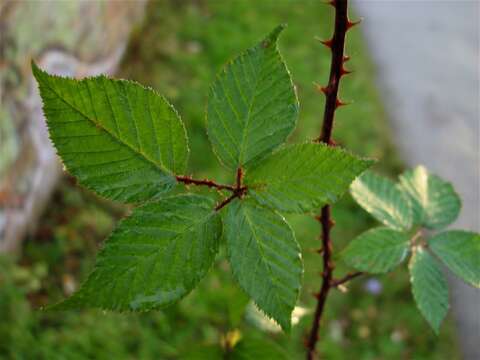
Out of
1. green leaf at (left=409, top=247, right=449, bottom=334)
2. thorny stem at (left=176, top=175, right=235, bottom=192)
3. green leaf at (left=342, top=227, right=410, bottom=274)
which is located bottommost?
green leaf at (left=409, top=247, right=449, bottom=334)

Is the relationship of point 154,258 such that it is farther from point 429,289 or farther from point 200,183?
point 429,289

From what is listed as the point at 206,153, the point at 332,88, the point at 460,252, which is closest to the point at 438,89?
the point at 206,153

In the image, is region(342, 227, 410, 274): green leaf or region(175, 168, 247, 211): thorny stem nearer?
region(175, 168, 247, 211): thorny stem

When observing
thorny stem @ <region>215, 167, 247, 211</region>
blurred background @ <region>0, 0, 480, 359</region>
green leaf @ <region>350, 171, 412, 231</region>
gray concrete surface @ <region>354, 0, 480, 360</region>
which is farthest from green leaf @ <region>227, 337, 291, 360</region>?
gray concrete surface @ <region>354, 0, 480, 360</region>

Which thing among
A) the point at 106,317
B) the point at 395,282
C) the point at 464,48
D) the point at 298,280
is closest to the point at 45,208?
the point at 106,317

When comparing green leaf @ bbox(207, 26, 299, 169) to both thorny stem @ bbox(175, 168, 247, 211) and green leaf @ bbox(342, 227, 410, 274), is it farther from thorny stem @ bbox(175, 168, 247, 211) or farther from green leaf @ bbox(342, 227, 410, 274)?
green leaf @ bbox(342, 227, 410, 274)

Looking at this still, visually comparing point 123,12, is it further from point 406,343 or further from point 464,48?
point 464,48
